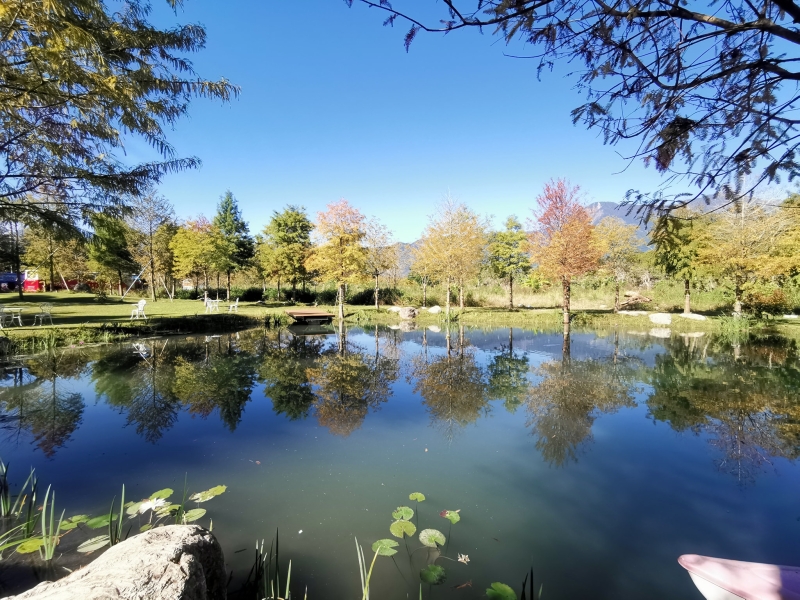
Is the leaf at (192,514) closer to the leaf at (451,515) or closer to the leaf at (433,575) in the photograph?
the leaf at (433,575)

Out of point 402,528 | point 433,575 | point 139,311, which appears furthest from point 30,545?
point 139,311

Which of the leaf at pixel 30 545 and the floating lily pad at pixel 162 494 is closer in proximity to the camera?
the leaf at pixel 30 545

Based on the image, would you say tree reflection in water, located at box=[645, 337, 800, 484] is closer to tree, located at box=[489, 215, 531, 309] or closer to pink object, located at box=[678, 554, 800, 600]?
pink object, located at box=[678, 554, 800, 600]

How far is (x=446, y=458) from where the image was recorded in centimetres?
490

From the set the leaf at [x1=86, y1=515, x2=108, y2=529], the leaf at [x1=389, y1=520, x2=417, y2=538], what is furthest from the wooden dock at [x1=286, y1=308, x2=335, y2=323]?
the leaf at [x1=389, y1=520, x2=417, y2=538]

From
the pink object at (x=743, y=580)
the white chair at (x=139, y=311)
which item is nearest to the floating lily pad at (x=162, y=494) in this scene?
the pink object at (x=743, y=580)

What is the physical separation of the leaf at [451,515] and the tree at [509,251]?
827 inches

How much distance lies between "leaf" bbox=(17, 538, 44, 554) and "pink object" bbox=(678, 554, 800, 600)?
15.2 ft

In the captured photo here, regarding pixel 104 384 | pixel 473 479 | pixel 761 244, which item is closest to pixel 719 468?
pixel 473 479

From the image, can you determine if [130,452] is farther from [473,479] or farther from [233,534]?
[473,479]

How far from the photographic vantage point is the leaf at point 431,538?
10.5ft

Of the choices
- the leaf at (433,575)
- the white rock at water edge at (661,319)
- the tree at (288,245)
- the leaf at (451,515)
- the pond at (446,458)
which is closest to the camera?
the leaf at (433,575)

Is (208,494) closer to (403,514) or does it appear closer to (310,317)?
(403,514)

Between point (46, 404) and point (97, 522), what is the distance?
196 inches
